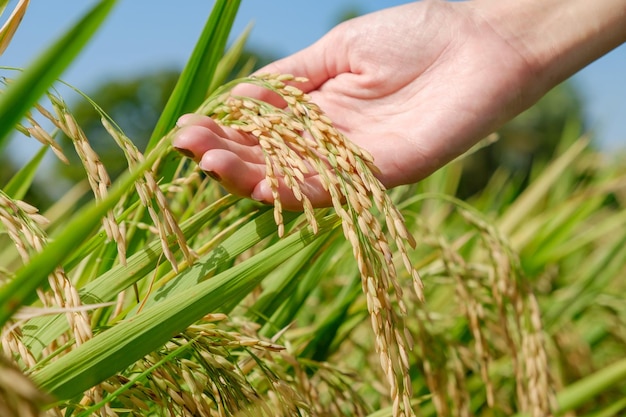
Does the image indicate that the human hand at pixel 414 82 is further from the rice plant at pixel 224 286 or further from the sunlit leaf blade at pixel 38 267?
the sunlit leaf blade at pixel 38 267

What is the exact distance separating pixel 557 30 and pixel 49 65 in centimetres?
140

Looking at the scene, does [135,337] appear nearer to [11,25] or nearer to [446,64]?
[11,25]

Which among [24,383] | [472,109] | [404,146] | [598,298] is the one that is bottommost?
[598,298]

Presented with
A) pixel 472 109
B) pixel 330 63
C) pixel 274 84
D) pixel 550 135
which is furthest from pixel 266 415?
pixel 550 135

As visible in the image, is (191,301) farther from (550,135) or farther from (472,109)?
(550,135)

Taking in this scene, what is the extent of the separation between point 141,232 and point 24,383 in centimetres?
87

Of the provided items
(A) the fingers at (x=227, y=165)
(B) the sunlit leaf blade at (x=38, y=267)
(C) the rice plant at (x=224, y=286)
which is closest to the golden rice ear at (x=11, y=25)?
(C) the rice plant at (x=224, y=286)

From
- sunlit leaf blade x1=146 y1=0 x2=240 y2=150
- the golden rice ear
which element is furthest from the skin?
the golden rice ear

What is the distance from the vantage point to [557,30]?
1.64m

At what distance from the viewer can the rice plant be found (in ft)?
2.24

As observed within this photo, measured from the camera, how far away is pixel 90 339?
2.31 feet

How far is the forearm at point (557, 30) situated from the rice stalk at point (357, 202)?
2.80 feet

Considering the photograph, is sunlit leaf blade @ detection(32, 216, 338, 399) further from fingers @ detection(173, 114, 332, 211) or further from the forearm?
the forearm

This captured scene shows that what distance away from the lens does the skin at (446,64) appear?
1.46 meters
